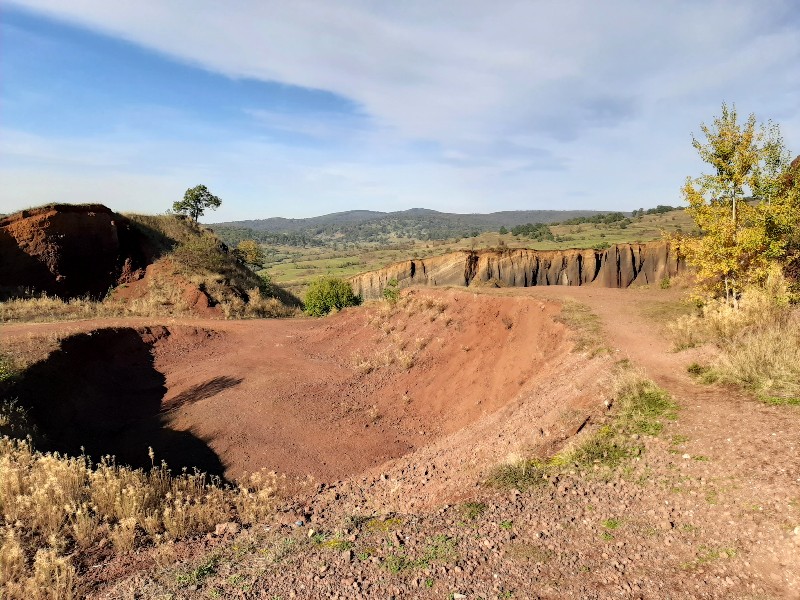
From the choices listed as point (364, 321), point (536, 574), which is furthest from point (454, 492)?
point (364, 321)

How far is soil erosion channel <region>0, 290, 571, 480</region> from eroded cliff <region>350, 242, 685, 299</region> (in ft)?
56.6

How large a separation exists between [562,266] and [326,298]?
1891 cm

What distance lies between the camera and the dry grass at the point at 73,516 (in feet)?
14.4

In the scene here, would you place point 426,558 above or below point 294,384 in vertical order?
above

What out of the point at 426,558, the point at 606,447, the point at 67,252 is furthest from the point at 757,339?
the point at 67,252

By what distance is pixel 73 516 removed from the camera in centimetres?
563

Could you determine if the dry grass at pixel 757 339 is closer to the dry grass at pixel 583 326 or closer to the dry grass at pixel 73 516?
the dry grass at pixel 583 326

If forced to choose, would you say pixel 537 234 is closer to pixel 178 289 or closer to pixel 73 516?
pixel 178 289

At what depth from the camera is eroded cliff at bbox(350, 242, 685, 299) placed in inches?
1281

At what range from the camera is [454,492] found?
18.9ft

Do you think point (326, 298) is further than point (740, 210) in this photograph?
Yes

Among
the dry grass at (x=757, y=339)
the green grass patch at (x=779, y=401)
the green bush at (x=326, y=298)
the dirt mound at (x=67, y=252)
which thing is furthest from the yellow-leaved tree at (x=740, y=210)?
the dirt mound at (x=67, y=252)

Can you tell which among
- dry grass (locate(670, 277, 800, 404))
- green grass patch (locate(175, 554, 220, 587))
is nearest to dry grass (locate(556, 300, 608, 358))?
dry grass (locate(670, 277, 800, 404))

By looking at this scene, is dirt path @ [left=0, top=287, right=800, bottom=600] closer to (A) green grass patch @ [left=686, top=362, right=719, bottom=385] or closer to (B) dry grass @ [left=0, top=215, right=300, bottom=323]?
(A) green grass patch @ [left=686, top=362, right=719, bottom=385]
